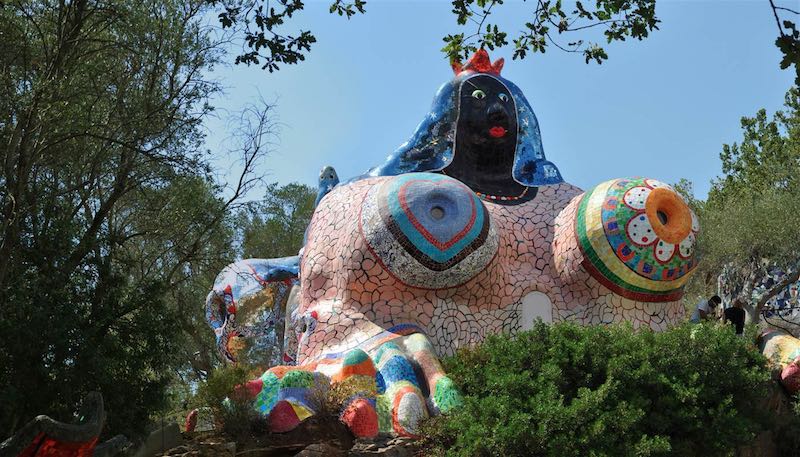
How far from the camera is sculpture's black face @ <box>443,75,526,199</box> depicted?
13906mm

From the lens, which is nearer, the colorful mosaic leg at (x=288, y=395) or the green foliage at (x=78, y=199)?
the green foliage at (x=78, y=199)

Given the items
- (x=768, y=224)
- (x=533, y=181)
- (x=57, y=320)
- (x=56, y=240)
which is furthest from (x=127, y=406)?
(x=768, y=224)

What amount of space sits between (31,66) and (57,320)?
2.87 metres

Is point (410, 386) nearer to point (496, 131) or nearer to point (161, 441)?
point (161, 441)

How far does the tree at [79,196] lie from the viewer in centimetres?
844

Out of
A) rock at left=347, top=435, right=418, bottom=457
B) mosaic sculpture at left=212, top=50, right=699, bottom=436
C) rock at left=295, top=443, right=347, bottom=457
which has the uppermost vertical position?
mosaic sculpture at left=212, top=50, right=699, bottom=436

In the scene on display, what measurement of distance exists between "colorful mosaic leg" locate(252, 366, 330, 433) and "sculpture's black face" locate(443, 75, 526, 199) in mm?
4318

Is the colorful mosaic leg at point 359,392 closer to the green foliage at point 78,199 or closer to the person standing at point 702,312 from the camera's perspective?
the green foliage at point 78,199

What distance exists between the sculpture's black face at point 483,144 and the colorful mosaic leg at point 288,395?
432cm

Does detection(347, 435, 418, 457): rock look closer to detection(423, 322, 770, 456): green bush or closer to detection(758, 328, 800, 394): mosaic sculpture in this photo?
detection(423, 322, 770, 456): green bush

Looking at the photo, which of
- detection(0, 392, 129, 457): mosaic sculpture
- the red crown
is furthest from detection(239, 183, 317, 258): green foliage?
detection(0, 392, 129, 457): mosaic sculpture

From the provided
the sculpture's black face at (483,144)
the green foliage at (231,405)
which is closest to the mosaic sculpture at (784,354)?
the sculpture's black face at (483,144)

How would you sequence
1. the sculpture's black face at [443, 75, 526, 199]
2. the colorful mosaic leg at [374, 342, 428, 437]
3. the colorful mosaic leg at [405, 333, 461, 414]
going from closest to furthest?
the colorful mosaic leg at [374, 342, 428, 437] → the colorful mosaic leg at [405, 333, 461, 414] → the sculpture's black face at [443, 75, 526, 199]

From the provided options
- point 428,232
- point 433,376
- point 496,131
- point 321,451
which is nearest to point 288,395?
Answer: point 321,451
